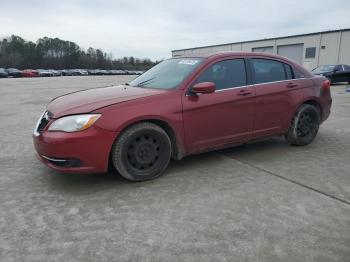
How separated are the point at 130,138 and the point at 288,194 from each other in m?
1.81

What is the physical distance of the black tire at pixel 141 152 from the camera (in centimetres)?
376

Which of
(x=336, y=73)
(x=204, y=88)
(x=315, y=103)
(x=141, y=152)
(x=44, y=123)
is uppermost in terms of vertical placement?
(x=204, y=88)

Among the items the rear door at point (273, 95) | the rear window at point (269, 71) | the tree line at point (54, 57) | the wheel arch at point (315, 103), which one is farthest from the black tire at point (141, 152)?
the tree line at point (54, 57)

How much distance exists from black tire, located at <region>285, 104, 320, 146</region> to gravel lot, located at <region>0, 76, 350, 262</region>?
52cm

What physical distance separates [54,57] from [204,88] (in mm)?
96896

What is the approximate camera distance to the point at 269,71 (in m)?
5.07

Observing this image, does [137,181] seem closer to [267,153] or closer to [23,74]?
[267,153]

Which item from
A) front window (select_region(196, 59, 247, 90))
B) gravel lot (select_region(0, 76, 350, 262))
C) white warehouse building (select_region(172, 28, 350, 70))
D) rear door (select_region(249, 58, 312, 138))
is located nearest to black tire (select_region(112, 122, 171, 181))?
gravel lot (select_region(0, 76, 350, 262))

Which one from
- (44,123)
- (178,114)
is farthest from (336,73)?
(44,123)

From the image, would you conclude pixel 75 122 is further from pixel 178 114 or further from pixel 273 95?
pixel 273 95

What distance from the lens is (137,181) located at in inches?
155

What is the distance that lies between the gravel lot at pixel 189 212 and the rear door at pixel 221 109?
378mm

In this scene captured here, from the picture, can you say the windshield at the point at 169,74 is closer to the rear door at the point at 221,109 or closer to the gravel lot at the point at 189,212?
the rear door at the point at 221,109

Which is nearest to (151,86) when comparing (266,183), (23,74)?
(266,183)
